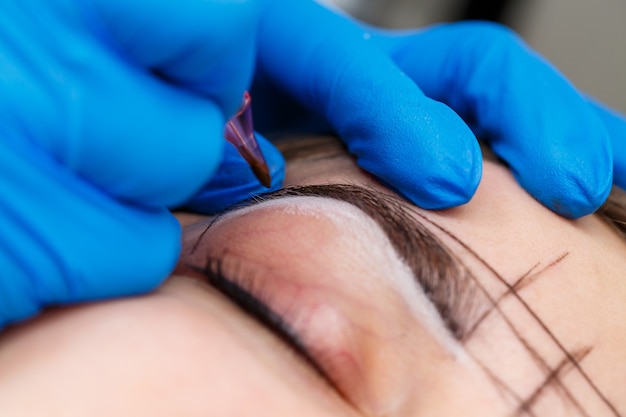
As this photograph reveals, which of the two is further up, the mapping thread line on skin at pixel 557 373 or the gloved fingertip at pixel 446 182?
the gloved fingertip at pixel 446 182

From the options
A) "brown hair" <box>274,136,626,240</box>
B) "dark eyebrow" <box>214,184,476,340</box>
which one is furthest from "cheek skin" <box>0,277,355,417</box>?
"brown hair" <box>274,136,626,240</box>

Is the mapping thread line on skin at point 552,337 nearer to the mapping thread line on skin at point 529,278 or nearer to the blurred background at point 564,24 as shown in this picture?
the mapping thread line on skin at point 529,278

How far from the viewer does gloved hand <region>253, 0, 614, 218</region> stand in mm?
875

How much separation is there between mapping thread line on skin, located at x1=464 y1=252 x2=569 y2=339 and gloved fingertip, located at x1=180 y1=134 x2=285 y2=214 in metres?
0.37

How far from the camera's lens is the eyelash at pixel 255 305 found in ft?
2.37

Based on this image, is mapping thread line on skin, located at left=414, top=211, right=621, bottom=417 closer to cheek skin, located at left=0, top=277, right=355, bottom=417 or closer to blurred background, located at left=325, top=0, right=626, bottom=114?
cheek skin, located at left=0, top=277, right=355, bottom=417

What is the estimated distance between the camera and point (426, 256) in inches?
31.4

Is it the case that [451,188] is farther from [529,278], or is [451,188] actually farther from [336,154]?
[336,154]

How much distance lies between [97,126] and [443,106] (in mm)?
507

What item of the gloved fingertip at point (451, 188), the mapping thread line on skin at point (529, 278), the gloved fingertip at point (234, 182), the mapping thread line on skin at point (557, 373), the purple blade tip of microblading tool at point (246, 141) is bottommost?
the gloved fingertip at point (234, 182)

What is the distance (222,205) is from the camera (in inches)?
41.8

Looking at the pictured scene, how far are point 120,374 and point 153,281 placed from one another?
0.13 metres

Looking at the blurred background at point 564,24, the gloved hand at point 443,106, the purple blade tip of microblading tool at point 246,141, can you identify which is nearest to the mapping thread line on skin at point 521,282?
the gloved hand at point 443,106

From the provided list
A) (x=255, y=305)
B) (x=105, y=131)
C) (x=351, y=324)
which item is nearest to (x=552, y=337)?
(x=351, y=324)
